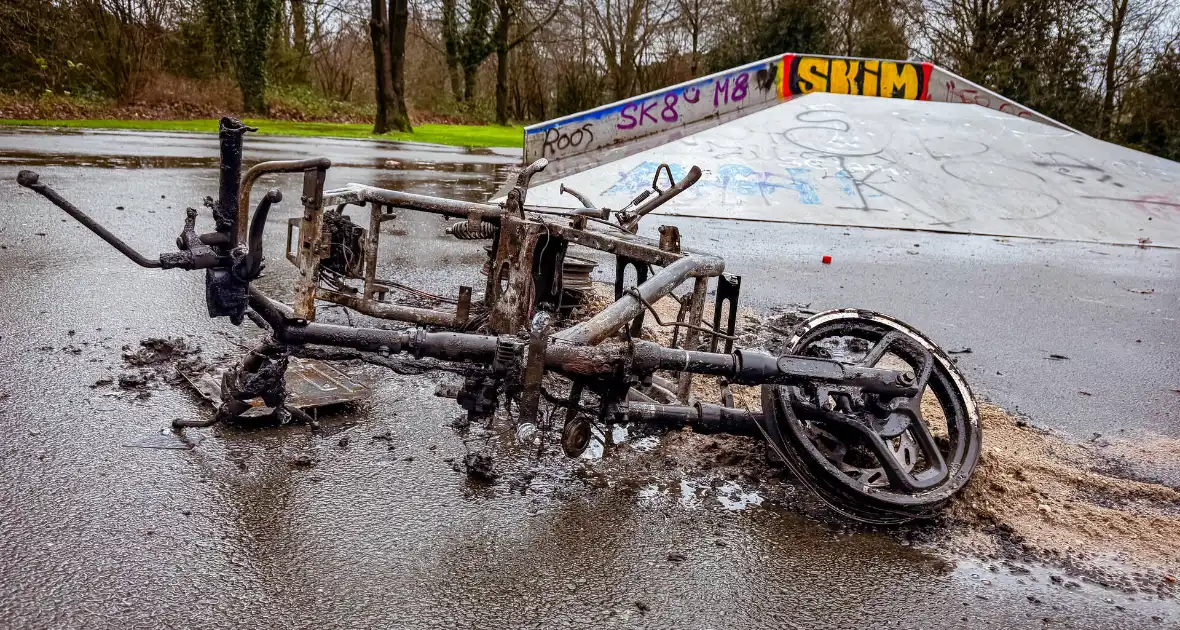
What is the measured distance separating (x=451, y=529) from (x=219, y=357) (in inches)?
89.8

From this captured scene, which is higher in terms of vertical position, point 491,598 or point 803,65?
point 803,65

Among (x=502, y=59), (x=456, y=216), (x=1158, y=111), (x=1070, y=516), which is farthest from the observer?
(x=502, y=59)

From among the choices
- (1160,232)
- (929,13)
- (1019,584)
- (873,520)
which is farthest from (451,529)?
(929,13)

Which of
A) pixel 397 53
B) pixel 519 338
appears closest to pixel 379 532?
pixel 519 338

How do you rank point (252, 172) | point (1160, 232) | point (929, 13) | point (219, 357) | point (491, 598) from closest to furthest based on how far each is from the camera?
1. point (491, 598)
2. point (252, 172)
3. point (219, 357)
4. point (1160, 232)
5. point (929, 13)

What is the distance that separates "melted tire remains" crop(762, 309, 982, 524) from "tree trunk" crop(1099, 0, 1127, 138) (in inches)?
1236

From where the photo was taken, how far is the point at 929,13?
33.2 m

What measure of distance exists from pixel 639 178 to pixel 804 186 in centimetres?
286

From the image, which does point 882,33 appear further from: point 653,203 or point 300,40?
point 653,203

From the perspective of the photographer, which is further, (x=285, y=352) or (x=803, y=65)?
(x=803, y=65)

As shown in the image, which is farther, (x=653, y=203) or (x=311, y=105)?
(x=311, y=105)

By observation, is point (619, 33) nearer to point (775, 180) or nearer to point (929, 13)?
point (929, 13)

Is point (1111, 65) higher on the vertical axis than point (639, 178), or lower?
higher

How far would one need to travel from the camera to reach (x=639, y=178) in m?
14.0
